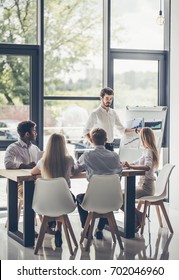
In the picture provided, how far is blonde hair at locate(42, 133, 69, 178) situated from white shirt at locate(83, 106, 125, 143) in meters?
1.87

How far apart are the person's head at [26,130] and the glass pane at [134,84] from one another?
2511 mm

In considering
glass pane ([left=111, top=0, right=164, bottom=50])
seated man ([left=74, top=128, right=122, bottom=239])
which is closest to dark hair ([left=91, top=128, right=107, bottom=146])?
seated man ([left=74, top=128, right=122, bottom=239])

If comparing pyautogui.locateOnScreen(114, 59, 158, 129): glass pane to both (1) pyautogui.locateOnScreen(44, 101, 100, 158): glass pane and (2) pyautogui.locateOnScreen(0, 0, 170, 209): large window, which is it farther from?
(1) pyautogui.locateOnScreen(44, 101, 100, 158): glass pane

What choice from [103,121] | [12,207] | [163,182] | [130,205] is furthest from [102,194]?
[103,121]

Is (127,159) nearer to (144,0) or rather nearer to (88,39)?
(88,39)

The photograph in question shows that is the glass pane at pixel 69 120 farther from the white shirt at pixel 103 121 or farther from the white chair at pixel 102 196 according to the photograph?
the white chair at pixel 102 196

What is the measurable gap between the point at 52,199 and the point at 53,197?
0.02m

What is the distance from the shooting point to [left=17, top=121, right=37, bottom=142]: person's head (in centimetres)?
652

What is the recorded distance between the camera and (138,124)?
8102mm

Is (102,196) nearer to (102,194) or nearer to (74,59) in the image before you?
(102,194)

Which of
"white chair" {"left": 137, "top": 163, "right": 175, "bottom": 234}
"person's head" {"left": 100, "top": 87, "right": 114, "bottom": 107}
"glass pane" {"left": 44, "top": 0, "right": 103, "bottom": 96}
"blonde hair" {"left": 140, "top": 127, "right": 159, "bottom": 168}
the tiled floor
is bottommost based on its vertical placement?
the tiled floor

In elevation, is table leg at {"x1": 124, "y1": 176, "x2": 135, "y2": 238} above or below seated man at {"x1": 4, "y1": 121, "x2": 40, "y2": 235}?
below

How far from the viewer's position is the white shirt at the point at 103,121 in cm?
758

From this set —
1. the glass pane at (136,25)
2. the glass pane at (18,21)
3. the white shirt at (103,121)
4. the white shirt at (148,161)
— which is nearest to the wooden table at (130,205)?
the white shirt at (148,161)
